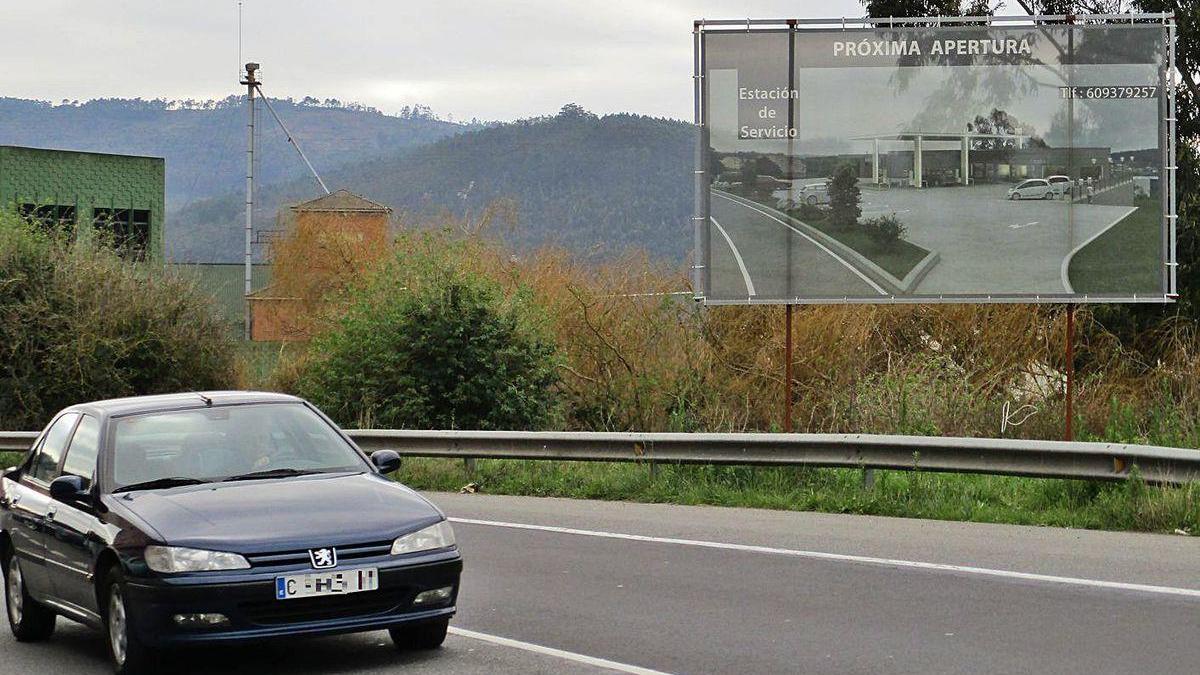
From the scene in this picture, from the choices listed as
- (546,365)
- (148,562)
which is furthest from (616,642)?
(546,365)

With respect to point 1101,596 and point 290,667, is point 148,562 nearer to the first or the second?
point 290,667

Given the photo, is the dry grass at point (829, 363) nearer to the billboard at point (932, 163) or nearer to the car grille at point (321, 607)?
the billboard at point (932, 163)

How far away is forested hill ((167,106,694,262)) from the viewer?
13738cm

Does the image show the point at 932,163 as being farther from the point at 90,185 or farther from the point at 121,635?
the point at 90,185

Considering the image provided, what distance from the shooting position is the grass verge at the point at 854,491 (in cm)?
1308

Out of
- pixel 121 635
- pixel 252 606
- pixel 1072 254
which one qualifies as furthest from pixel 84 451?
pixel 1072 254

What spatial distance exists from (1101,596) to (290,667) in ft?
15.4

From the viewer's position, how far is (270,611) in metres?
7.80

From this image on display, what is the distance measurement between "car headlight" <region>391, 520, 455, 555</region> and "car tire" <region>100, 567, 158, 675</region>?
49.6 inches

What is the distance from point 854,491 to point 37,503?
818 cm

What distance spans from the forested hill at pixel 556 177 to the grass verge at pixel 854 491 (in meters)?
96.3

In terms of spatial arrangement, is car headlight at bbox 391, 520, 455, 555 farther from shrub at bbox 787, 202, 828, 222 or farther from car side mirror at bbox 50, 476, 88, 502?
shrub at bbox 787, 202, 828, 222

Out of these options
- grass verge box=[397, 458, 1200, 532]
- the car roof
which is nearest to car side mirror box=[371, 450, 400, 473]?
the car roof

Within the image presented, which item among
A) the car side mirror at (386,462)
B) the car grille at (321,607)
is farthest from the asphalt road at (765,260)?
the car grille at (321,607)
